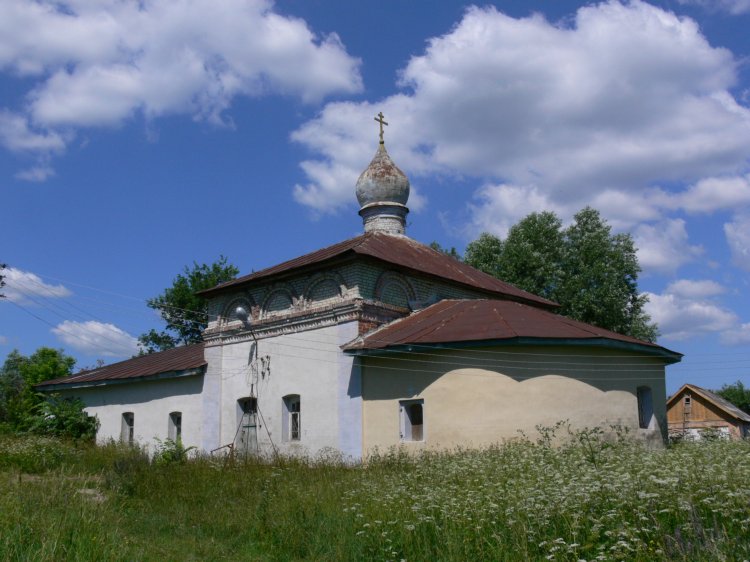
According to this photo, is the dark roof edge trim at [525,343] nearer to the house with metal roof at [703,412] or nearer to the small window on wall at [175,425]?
the small window on wall at [175,425]

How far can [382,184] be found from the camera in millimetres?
21094

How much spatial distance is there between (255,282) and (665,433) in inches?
410

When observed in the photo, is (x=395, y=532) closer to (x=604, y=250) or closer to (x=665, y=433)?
(x=665, y=433)

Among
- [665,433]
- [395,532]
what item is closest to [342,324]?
[665,433]

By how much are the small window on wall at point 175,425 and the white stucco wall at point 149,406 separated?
0.42 ft

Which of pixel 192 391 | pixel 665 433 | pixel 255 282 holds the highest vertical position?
pixel 255 282

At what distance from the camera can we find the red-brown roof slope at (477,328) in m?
14.2

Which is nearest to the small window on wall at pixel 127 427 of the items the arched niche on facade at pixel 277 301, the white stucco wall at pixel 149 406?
the white stucco wall at pixel 149 406

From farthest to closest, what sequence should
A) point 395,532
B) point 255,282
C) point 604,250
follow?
point 604,250 < point 255,282 < point 395,532

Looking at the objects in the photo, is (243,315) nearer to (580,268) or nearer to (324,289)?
(324,289)

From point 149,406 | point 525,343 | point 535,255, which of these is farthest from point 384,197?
point 535,255

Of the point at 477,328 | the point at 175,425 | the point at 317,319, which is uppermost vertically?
the point at 317,319

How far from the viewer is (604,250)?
30.4m

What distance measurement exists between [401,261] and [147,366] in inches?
395
